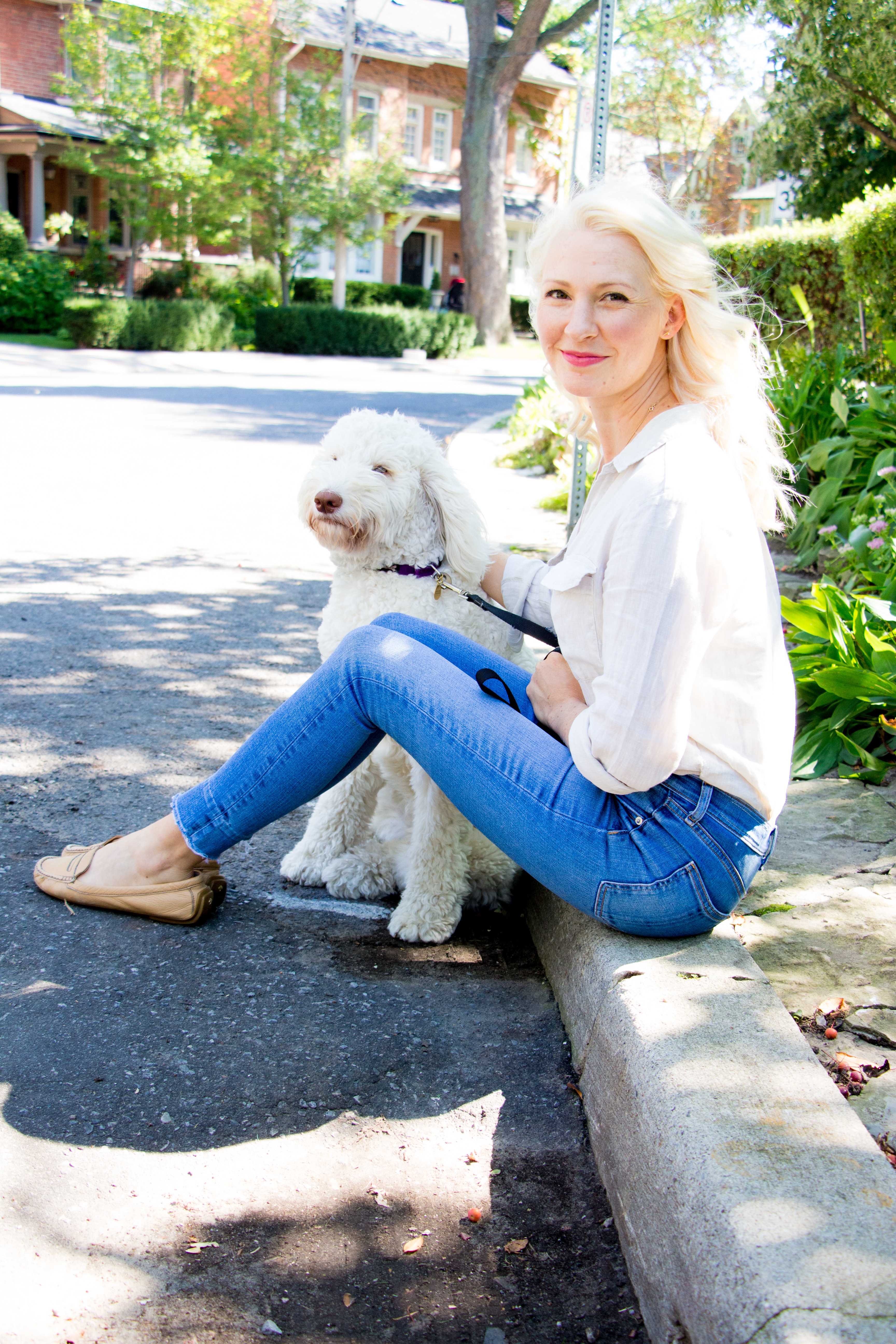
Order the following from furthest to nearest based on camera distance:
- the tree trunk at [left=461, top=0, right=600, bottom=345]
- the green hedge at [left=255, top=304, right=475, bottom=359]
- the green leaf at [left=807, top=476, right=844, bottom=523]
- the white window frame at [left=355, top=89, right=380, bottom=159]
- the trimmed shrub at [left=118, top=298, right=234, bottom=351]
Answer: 1. the white window frame at [left=355, top=89, right=380, bottom=159]
2. the green hedge at [left=255, top=304, right=475, bottom=359]
3. the tree trunk at [left=461, top=0, right=600, bottom=345]
4. the trimmed shrub at [left=118, top=298, right=234, bottom=351]
5. the green leaf at [left=807, top=476, right=844, bottom=523]

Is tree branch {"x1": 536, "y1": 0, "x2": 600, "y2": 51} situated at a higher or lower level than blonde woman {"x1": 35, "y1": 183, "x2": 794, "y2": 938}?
higher

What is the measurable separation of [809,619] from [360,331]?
2467 cm

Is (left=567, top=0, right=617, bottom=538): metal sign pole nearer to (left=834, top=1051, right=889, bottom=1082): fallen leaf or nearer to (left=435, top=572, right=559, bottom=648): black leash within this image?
(left=435, top=572, right=559, bottom=648): black leash

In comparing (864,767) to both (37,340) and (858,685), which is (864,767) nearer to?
(858,685)

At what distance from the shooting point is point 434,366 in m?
26.0

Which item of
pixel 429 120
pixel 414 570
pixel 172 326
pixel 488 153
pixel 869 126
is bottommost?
pixel 414 570

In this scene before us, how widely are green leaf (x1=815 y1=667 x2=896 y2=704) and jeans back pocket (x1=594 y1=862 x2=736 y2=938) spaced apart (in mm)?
1537

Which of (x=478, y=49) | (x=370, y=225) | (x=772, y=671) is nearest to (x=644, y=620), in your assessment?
(x=772, y=671)

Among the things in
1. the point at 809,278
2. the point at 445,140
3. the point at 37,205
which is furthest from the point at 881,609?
the point at 445,140

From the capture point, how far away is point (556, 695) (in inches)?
95.7

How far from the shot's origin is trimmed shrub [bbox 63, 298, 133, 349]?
22.1 m

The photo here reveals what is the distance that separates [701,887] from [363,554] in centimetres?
130

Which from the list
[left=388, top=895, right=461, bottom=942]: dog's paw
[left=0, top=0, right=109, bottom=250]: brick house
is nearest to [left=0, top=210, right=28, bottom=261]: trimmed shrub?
[left=0, top=0, right=109, bottom=250]: brick house

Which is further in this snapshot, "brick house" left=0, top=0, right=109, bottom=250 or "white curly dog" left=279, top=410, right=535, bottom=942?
"brick house" left=0, top=0, right=109, bottom=250
